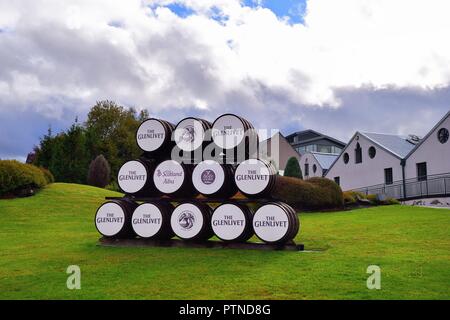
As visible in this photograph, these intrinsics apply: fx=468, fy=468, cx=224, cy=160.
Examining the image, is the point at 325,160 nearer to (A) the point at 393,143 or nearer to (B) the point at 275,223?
(A) the point at 393,143

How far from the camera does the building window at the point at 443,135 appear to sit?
29806 mm

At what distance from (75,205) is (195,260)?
1434 cm

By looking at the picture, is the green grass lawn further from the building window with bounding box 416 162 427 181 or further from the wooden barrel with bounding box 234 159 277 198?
the building window with bounding box 416 162 427 181

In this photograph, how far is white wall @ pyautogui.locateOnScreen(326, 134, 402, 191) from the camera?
34500 millimetres

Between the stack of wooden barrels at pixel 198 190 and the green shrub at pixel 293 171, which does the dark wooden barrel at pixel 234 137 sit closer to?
the stack of wooden barrels at pixel 198 190

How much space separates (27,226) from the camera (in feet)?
54.6

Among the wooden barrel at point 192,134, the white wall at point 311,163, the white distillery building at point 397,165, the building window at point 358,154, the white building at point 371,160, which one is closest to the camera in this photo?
the wooden barrel at point 192,134

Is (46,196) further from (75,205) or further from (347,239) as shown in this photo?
(347,239)

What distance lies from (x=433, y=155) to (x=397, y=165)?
3.46 metres

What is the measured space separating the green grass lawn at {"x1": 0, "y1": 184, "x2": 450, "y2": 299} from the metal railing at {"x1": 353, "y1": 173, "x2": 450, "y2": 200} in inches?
660

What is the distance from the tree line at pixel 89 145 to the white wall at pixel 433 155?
2274cm

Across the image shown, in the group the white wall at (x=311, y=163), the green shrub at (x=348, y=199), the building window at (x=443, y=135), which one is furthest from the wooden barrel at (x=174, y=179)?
the white wall at (x=311, y=163)

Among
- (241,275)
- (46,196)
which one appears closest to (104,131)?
(46,196)

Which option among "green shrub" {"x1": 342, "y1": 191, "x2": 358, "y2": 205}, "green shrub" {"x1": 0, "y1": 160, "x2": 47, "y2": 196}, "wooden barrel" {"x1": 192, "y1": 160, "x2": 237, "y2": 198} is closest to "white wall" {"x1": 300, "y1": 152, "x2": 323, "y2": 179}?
"green shrub" {"x1": 342, "y1": 191, "x2": 358, "y2": 205}
